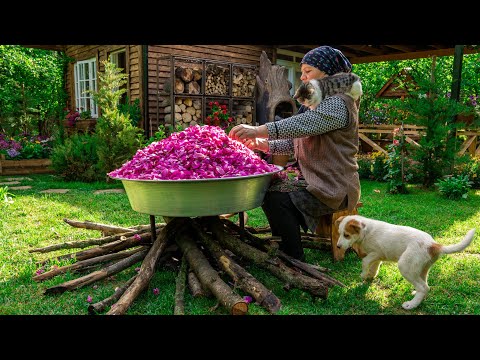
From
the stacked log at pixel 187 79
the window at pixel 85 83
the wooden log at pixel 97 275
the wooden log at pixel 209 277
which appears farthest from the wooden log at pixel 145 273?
the window at pixel 85 83

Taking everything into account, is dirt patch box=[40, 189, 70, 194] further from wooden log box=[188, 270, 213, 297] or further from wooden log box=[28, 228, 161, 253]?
wooden log box=[188, 270, 213, 297]

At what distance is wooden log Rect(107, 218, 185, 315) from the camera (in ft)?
8.09

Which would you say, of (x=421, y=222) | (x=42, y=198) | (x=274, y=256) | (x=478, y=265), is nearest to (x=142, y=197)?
(x=274, y=256)

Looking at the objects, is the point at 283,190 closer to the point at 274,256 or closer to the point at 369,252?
the point at 274,256

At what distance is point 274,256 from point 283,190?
20.7 inches

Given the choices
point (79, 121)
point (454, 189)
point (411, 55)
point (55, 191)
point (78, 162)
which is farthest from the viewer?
point (411, 55)

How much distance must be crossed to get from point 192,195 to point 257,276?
3.17ft

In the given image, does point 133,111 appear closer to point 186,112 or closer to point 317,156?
point 186,112

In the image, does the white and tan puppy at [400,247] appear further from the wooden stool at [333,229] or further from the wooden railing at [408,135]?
the wooden railing at [408,135]

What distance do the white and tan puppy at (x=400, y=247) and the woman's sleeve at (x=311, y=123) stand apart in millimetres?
685

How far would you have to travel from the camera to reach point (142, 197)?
8.96 feet

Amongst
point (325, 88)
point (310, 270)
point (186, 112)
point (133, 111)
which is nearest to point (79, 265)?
point (310, 270)

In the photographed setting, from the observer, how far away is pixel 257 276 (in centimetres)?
316

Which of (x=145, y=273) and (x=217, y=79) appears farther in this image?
(x=217, y=79)
